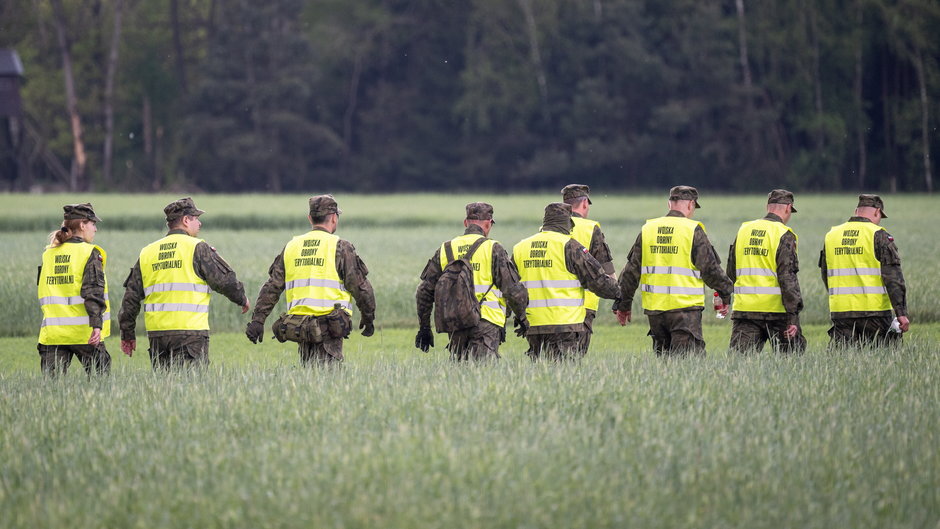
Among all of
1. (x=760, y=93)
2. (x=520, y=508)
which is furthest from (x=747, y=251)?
(x=760, y=93)

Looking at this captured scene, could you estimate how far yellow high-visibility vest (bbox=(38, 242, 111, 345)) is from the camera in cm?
1090

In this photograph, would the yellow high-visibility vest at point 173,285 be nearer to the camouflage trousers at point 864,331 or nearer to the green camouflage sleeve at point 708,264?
the green camouflage sleeve at point 708,264

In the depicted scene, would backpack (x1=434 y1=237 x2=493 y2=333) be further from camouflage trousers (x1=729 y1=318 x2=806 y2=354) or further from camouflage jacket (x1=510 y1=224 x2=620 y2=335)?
camouflage trousers (x1=729 y1=318 x2=806 y2=354)

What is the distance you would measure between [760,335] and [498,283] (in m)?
3.10

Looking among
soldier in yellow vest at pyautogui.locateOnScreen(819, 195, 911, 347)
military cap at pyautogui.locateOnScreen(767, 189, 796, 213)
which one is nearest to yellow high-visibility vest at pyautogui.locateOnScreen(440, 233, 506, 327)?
military cap at pyautogui.locateOnScreen(767, 189, 796, 213)

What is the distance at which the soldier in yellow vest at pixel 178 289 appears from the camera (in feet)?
35.8

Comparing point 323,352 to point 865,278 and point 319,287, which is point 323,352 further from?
point 865,278

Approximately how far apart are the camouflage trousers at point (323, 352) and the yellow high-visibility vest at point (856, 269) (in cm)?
533

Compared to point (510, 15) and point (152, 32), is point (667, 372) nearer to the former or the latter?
point (510, 15)

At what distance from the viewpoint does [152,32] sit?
76.8 metres

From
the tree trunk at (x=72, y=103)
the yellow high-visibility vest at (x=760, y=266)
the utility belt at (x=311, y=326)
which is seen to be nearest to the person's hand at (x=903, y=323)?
the yellow high-visibility vest at (x=760, y=266)

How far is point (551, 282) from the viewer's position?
1165 cm

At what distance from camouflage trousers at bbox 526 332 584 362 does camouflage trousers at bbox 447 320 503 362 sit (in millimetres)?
412

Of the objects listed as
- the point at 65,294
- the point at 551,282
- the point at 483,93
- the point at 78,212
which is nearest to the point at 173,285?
the point at 65,294
